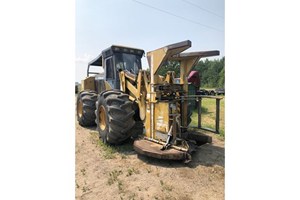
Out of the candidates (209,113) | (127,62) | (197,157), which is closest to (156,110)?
(197,157)

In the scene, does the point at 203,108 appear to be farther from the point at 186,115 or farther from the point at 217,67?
the point at 217,67

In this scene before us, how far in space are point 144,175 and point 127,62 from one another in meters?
1.60

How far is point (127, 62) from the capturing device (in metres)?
2.69

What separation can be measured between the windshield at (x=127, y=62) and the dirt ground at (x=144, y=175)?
1082 millimetres

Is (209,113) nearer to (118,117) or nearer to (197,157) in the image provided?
(197,157)

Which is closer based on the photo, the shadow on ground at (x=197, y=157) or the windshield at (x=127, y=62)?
the shadow on ground at (x=197, y=157)

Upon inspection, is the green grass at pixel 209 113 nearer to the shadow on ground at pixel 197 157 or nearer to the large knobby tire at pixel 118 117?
the shadow on ground at pixel 197 157

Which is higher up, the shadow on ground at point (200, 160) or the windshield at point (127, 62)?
the windshield at point (127, 62)

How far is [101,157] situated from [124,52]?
1.41 metres

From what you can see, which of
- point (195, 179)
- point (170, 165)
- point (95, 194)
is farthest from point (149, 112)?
point (95, 194)

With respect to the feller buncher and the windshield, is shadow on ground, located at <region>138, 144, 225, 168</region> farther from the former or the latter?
the windshield

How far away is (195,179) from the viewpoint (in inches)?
58.4

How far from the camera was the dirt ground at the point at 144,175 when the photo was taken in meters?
1.33

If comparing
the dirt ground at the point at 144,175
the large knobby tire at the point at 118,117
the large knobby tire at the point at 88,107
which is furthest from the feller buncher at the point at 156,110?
the large knobby tire at the point at 88,107
